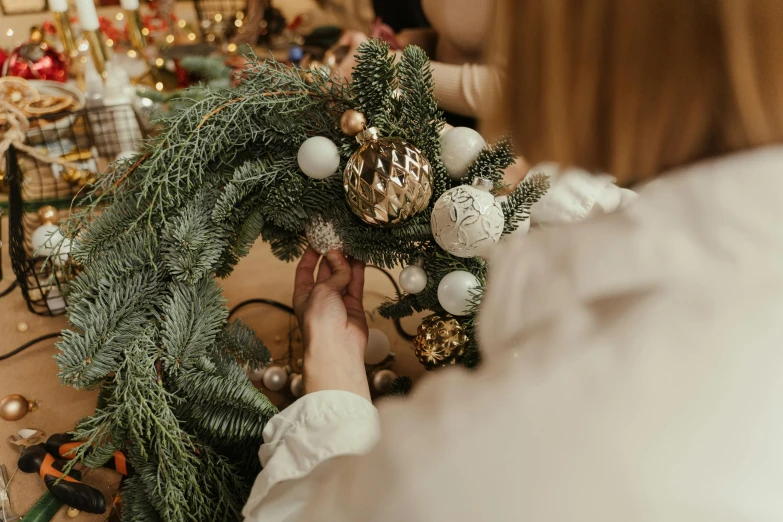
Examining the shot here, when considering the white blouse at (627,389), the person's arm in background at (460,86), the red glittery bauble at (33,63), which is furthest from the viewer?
the red glittery bauble at (33,63)

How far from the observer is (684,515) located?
0.66 ft

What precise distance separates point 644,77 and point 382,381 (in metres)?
0.41

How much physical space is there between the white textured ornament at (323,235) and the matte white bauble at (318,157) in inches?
Answer: 2.1

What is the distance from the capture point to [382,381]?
57 centimetres

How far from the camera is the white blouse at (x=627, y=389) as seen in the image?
21 cm

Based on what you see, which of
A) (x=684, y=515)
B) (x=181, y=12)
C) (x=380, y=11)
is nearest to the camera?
(x=684, y=515)

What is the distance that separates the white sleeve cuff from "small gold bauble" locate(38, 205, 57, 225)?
54 centimetres

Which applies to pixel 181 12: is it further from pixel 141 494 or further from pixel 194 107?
pixel 141 494

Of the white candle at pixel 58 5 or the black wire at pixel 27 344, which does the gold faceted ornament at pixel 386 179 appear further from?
the white candle at pixel 58 5

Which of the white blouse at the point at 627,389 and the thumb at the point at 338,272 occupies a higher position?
the white blouse at the point at 627,389

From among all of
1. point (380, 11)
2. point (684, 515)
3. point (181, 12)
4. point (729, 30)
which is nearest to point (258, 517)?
point (684, 515)

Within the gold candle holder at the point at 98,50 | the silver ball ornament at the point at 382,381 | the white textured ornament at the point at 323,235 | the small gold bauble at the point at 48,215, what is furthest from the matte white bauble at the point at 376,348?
the gold candle holder at the point at 98,50

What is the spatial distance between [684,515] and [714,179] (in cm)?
15

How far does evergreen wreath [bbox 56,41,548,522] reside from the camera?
426mm
